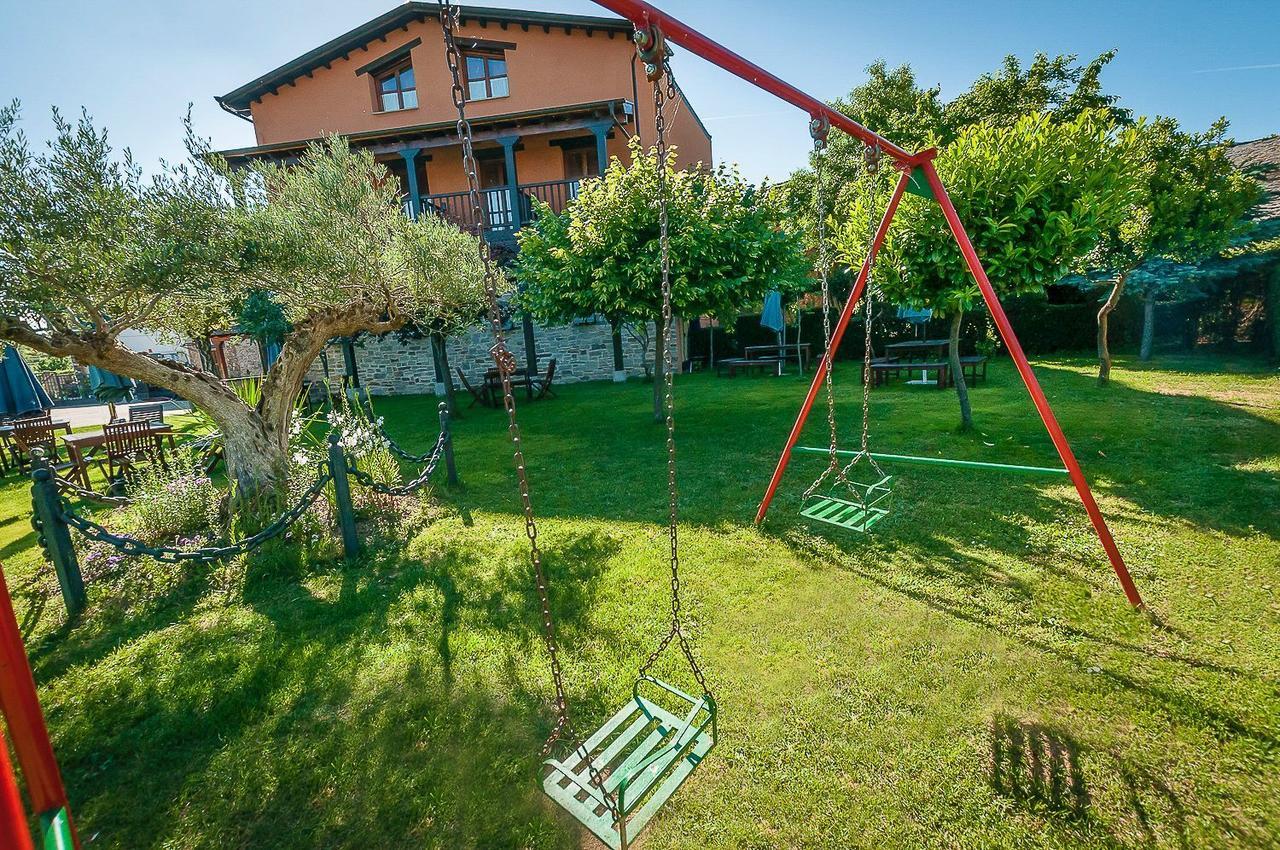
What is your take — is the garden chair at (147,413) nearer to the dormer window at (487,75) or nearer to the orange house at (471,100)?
the orange house at (471,100)

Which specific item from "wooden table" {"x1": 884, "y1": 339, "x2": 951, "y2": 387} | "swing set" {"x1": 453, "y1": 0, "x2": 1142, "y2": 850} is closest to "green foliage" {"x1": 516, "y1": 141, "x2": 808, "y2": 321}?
"swing set" {"x1": 453, "y1": 0, "x2": 1142, "y2": 850}

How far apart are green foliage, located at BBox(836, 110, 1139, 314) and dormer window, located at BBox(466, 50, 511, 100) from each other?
15.5 m

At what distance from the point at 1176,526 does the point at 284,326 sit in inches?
643

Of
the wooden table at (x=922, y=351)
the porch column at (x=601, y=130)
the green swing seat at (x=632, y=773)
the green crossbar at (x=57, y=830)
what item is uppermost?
the porch column at (x=601, y=130)

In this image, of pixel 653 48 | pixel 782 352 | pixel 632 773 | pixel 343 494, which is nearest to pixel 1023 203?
pixel 653 48

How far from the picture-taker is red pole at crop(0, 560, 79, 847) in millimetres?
1605

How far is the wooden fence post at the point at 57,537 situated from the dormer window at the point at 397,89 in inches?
702

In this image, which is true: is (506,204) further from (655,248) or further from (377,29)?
(655,248)

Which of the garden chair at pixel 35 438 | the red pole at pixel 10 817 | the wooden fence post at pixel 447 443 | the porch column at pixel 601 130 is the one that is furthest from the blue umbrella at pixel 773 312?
the red pole at pixel 10 817

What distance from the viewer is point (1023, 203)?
5.64 m

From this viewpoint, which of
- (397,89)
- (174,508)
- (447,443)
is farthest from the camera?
(397,89)

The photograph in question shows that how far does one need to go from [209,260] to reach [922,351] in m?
16.3

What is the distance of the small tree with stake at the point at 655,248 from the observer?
7.64 m

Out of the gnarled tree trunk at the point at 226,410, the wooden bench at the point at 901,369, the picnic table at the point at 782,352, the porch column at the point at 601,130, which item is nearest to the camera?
the gnarled tree trunk at the point at 226,410
